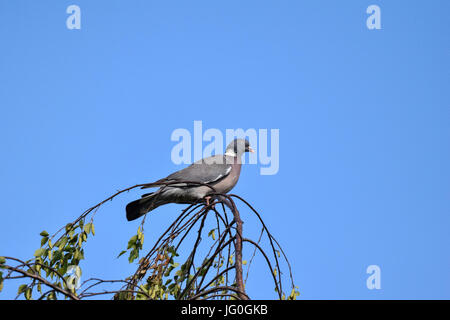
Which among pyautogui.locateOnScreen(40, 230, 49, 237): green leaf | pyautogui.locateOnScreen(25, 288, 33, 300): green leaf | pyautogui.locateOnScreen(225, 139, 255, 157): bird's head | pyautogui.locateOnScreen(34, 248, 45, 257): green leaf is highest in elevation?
pyautogui.locateOnScreen(225, 139, 255, 157): bird's head

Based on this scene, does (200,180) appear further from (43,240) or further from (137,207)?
(43,240)

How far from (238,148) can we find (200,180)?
2.86 ft

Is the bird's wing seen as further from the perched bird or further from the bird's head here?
the bird's head

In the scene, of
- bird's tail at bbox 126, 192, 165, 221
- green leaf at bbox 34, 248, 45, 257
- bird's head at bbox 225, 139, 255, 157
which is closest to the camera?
green leaf at bbox 34, 248, 45, 257

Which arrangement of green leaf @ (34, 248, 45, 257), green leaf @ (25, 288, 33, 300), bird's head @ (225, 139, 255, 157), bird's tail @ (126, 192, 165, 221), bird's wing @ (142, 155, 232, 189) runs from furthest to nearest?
bird's head @ (225, 139, 255, 157) → bird's wing @ (142, 155, 232, 189) → bird's tail @ (126, 192, 165, 221) → green leaf @ (34, 248, 45, 257) → green leaf @ (25, 288, 33, 300)

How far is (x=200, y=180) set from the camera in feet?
19.8

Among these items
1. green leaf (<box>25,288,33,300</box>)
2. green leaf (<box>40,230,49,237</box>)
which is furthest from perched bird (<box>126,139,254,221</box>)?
green leaf (<box>25,288,33,300</box>)

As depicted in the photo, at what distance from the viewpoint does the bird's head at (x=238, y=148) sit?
662 cm

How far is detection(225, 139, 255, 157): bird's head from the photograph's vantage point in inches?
261

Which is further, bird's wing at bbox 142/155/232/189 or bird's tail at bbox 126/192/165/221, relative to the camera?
bird's wing at bbox 142/155/232/189

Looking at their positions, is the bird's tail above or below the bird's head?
below

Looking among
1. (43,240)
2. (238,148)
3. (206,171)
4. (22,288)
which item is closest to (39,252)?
(43,240)
